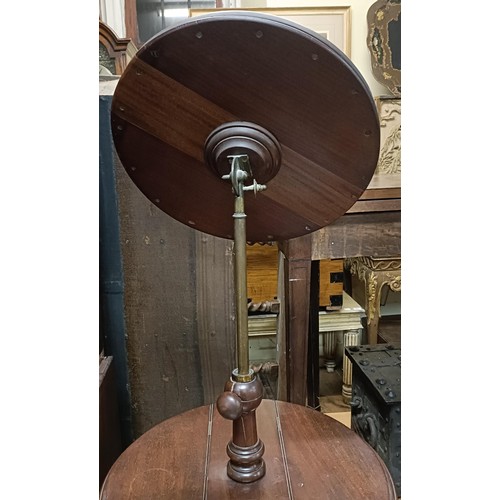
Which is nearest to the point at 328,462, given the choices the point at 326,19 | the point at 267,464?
the point at 267,464

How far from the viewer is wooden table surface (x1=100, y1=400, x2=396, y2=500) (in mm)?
682

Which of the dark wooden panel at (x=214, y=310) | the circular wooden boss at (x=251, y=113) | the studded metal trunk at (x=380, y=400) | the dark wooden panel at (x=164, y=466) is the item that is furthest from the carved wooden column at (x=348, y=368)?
the circular wooden boss at (x=251, y=113)

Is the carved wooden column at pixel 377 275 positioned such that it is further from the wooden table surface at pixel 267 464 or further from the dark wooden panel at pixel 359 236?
the wooden table surface at pixel 267 464

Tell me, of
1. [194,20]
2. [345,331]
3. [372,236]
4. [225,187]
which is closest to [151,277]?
[225,187]

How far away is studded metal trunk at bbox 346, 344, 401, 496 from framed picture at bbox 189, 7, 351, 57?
1.53 metres

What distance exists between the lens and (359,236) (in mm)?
1247

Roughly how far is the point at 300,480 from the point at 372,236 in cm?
69

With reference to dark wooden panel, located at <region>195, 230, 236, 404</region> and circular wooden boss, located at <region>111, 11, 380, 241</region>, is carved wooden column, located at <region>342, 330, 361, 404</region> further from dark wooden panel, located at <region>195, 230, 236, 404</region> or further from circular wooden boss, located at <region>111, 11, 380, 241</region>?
circular wooden boss, located at <region>111, 11, 380, 241</region>

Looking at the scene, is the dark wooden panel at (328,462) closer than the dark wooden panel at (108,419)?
Yes

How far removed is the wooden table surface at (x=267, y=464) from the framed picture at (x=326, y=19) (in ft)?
6.43

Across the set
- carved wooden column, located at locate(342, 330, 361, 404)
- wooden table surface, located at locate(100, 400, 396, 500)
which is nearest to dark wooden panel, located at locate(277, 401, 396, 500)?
wooden table surface, located at locate(100, 400, 396, 500)

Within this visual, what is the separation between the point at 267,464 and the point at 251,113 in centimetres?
50

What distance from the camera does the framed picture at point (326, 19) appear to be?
231 centimetres
